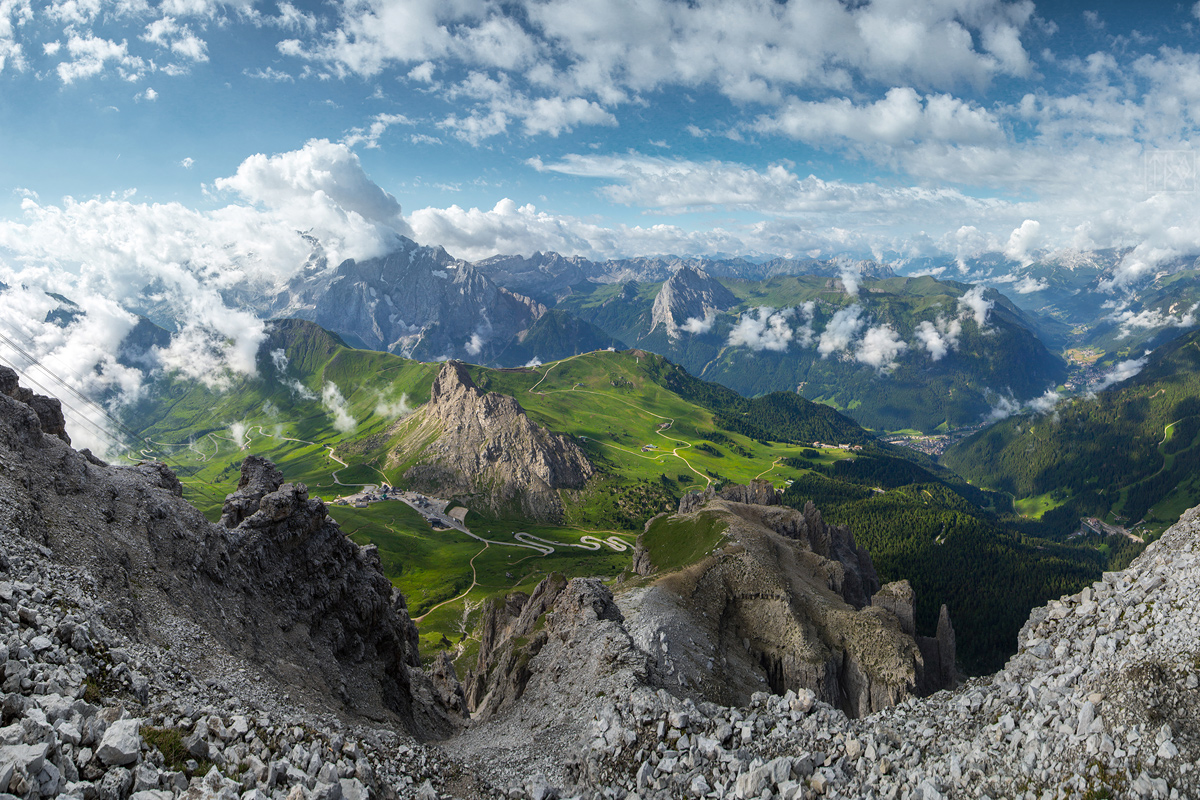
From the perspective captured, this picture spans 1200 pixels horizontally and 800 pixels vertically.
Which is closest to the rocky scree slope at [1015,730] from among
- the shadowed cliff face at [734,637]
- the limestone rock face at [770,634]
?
the shadowed cliff face at [734,637]

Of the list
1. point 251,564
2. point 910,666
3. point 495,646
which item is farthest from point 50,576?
point 910,666

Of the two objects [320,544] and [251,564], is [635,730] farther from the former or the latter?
[320,544]

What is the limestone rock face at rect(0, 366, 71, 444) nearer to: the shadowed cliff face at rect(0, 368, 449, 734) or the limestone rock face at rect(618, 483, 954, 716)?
the shadowed cliff face at rect(0, 368, 449, 734)

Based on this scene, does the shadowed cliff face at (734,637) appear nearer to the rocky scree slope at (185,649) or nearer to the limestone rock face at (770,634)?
the limestone rock face at (770,634)

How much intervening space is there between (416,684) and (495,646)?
39841mm

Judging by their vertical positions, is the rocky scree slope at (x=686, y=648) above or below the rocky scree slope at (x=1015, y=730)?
below

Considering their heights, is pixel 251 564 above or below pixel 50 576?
below

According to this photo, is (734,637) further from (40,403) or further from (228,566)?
(40,403)

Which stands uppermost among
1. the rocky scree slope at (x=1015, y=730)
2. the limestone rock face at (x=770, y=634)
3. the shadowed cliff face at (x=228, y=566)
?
the rocky scree slope at (x=1015, y=730)

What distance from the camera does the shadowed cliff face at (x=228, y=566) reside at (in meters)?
36.0

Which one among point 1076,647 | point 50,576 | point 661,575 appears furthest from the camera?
point 661,575

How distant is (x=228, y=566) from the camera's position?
161 feet

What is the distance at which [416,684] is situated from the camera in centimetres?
6869

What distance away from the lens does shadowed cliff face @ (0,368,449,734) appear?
36.0 metres
